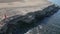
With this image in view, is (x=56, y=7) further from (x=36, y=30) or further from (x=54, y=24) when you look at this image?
(x=36, y=30)

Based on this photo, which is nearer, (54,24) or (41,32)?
(41,32)

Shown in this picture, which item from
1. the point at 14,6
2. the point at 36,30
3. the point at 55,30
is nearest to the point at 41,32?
the point at 36,30

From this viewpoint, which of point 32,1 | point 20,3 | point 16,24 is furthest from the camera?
point 32,1

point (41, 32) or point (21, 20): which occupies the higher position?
point (21, 20)

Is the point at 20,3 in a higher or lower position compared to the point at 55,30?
higher

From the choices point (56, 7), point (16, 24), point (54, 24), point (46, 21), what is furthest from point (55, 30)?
point (56, 7)

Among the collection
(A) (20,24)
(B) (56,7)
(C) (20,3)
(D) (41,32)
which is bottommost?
(D) (41,32)

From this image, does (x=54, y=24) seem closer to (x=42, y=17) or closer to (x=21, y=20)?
(x=42, y=17)

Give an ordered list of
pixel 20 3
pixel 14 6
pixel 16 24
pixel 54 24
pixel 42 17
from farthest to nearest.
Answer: pixel 20 3 < pixel 14 6 < pixel 42 17 < pixel 54 24 < pixel 16 24

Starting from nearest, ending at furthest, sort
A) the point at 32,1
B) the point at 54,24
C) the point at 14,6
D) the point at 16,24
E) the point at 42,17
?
the point at 16,24 → the point at 54,24 → the point at 42,17 → the point at 14,6 → the point at 32,1
